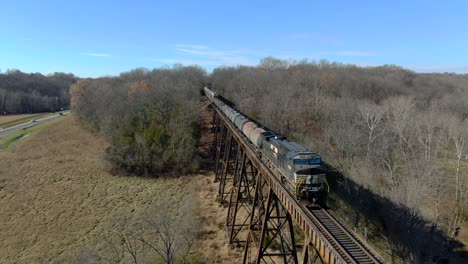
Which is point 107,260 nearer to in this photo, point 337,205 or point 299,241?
point 299,241

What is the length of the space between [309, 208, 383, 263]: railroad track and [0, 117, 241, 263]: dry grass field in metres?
13.8

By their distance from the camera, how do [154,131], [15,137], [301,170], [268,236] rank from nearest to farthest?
[301,170]
[268,236]
[154,131]
[15,137]

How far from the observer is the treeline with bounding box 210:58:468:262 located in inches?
1176

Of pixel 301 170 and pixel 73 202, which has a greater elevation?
pixel 301 170

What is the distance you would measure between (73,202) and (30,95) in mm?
105149

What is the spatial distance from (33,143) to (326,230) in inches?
2613

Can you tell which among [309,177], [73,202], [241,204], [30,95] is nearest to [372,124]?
[241,204]

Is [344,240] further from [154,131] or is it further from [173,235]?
[154,131]

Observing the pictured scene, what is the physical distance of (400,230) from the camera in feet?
86.3

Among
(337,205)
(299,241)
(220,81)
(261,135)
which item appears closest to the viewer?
(261,135)

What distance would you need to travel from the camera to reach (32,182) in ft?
143

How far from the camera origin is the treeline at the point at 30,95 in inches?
4496

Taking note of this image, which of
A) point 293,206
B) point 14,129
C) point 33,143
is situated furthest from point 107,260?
point 14,129

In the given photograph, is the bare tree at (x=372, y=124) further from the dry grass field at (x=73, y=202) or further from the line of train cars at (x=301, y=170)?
the line of train cars at (x=301, y=170)
